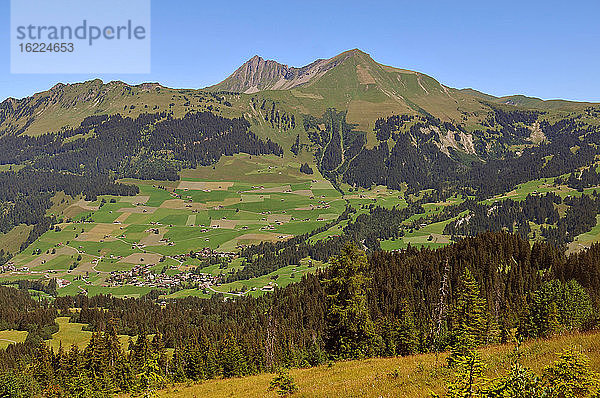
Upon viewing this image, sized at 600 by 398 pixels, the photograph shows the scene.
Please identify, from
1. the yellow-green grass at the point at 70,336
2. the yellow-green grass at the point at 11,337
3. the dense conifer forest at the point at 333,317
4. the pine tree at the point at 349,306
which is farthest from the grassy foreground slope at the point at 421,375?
the yellow-green grass at the point at 11,337

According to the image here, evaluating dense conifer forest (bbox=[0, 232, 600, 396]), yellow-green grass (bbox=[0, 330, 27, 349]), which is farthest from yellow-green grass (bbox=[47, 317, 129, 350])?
yellow-green grass (bbox=[0, 330, 27, 349])

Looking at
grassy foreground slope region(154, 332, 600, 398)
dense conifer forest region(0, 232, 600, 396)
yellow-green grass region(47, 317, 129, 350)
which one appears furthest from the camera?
yellow-green grass region(47, 317, 129, 350)

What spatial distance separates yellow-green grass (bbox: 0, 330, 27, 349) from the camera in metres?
147

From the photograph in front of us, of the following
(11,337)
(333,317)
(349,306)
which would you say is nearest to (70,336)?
(11,337)

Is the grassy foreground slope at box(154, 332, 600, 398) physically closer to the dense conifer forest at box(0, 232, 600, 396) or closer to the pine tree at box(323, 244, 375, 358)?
the dense conifer forest at box(0, 232, 600, 396)

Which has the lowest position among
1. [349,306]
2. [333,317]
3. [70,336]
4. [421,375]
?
[70,336]

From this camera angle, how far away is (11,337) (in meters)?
153

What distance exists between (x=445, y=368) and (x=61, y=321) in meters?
187

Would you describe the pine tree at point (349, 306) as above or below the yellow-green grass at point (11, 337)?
above

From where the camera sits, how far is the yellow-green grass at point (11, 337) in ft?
481

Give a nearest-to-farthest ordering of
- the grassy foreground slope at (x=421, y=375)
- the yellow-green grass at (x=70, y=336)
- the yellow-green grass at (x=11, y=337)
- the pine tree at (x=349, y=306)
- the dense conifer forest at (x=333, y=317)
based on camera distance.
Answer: the grassy foreground slope at (x=421, y=375)
the pine tree at (x=349, y=306)
the dense conifer forest at (x=333, y=317)
the yellow-green grass at (x=11, y=337)
the yellow-green grass at (x=70, y=336)

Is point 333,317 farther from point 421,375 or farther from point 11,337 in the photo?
point 11,337

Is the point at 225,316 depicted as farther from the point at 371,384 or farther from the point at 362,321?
the point at 371,384

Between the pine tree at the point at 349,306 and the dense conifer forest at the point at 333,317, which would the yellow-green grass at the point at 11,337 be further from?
the pine tree at the point at 349,306
